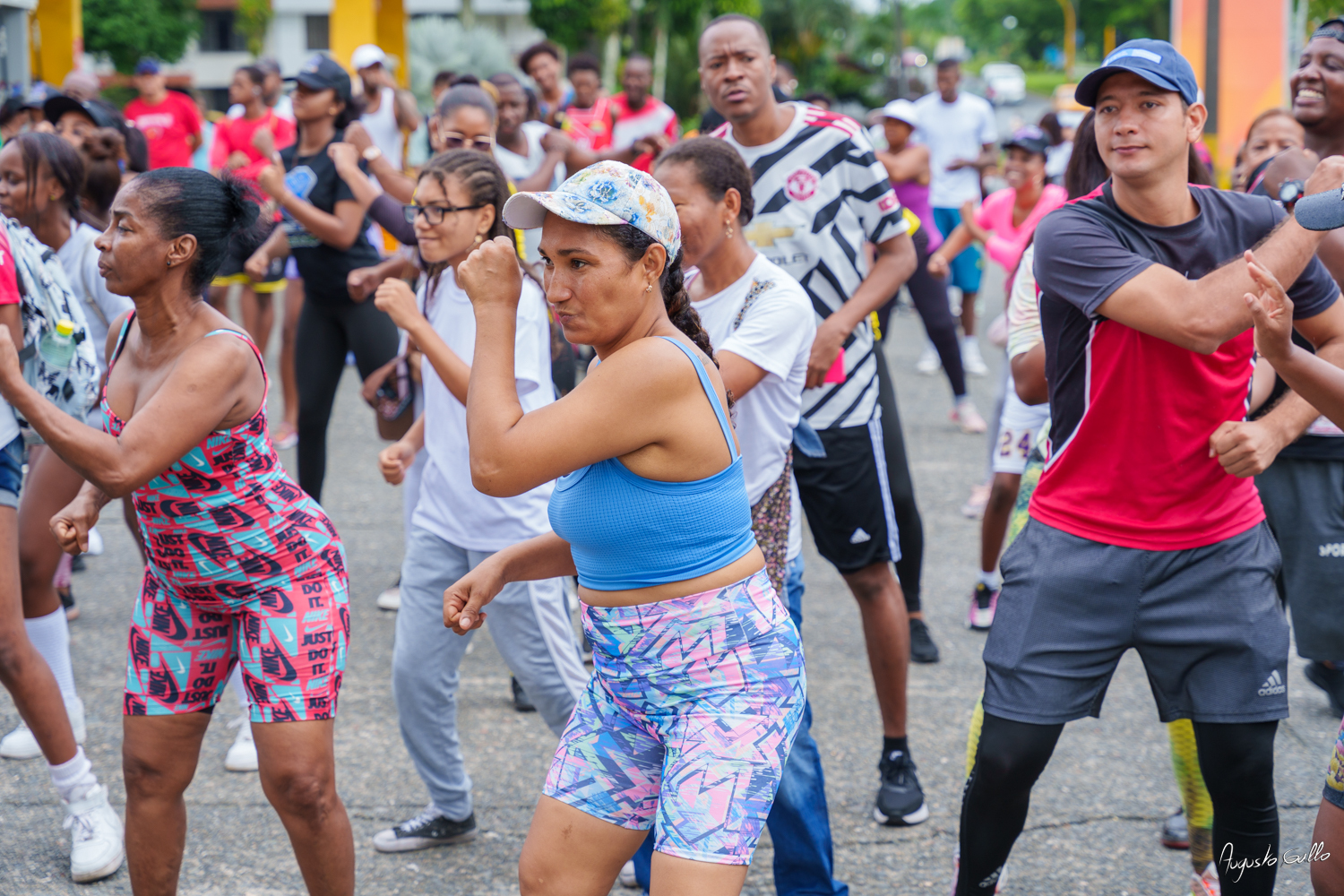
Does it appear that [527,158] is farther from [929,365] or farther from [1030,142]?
[929,365]

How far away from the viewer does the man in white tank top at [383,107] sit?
9.70m

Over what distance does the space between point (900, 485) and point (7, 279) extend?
2922 millimetres

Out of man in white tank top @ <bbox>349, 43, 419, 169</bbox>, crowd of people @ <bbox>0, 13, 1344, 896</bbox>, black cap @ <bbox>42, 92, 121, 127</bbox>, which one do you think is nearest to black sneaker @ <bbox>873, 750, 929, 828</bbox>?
crowd of people @ <bbox>0, 13, 1344, 896</bbox>

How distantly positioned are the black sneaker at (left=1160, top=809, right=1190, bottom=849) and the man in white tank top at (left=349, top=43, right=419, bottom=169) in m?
7.61

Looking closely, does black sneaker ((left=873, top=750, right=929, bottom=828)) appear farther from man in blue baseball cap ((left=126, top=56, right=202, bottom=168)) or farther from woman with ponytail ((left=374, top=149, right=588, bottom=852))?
man in blue baseball cap ((left=126, top=56, right=202, bottom=168))

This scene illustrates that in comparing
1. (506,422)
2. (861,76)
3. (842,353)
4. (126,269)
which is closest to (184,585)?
(126,269)

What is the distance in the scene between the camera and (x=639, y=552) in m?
2.34

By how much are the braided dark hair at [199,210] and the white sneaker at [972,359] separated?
8232mm

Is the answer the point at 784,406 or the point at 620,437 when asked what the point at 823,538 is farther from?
the point at 620,437

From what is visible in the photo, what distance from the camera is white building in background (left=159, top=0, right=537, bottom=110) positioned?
54344 millimetres

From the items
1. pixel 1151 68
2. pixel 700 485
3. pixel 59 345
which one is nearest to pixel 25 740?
pixel 59 345

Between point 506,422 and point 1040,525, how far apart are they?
51.1 inches

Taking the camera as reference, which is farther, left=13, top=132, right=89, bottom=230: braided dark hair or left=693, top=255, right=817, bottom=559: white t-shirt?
left=13, top=132, right=89, bottom=230: braided dark hair

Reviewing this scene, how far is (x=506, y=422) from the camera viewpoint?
88.4 inches
